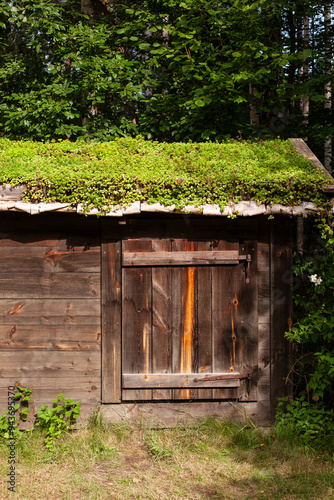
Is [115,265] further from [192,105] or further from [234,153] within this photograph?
[192,105]

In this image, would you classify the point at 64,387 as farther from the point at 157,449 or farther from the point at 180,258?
the point at 180,258

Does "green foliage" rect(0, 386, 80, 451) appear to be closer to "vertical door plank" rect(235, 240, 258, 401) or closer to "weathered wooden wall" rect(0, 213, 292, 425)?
"weathered wooden wall" rect(0, 213, 292, 425)

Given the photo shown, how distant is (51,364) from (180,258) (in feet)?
5.80

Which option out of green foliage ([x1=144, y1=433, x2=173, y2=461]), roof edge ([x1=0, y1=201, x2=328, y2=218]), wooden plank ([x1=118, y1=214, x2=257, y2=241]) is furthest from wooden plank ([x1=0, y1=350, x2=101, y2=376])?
roof edge ([x1=0, y1=201, x2=328, y2=218])

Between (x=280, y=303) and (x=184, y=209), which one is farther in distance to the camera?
(x=280, y=303)

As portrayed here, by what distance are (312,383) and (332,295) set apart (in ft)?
3.14

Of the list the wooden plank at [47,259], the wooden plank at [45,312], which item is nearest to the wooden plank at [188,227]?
the wooden plank at [47,259]

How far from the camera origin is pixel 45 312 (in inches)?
163

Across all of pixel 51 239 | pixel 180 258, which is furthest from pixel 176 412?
pixel 51 239

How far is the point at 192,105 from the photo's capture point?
258 inches

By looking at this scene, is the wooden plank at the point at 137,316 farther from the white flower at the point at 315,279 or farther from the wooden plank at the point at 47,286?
the white flower at the point at 315,279

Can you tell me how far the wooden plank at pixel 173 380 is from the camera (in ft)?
13.3

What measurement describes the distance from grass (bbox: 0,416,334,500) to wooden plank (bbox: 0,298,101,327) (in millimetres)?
1060

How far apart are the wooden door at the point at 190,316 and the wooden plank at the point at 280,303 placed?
0.70 ft
